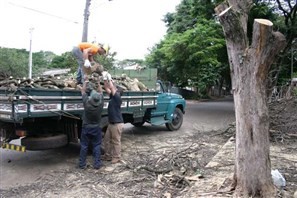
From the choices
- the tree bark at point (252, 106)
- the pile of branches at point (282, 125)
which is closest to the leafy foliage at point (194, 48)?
the pile of branches at point (282, 125)

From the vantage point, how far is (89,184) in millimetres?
6215

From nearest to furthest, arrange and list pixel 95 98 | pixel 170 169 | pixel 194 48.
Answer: pixel 170 169 < pixel 95 98 < pixel 194 48

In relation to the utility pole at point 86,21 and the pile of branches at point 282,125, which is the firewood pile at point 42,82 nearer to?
the pile of branches at point 282,125

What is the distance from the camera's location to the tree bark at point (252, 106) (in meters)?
4.86

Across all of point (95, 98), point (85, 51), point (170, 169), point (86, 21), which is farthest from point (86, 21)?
point (170, 169)

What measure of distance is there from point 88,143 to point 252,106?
12.2 feet

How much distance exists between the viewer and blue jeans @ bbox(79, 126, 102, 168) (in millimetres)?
7211

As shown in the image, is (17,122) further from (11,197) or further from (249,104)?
(249,104)

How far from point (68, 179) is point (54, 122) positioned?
1.47 meters

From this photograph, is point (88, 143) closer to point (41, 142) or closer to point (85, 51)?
point (41, 142)

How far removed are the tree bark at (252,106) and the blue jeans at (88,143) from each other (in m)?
3.15

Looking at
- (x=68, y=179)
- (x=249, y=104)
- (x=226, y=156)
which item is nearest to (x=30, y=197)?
(x=68, y=179)

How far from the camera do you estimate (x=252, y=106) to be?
193 inches

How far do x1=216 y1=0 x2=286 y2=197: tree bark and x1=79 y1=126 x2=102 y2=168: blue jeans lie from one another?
124 inches
